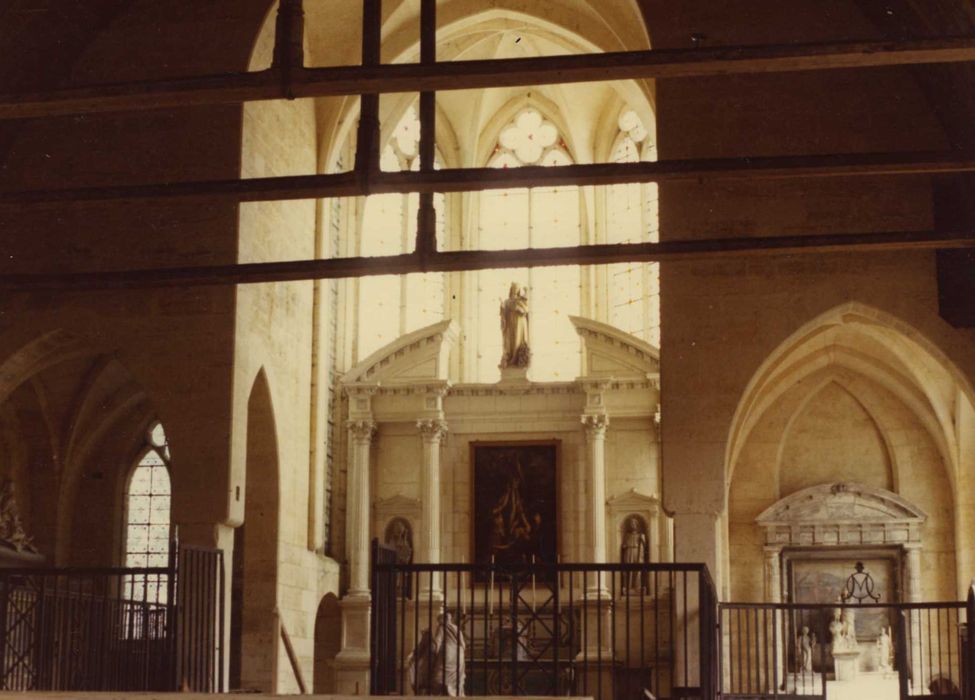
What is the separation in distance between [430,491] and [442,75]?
13.6 meters

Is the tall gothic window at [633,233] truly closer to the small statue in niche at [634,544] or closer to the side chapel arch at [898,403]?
the small statue in niche at [634,544]

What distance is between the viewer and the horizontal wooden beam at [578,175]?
436 inches

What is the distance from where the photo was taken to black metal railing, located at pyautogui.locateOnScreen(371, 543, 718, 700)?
1080 centimetres

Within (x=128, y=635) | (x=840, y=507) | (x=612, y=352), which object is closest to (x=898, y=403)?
(x=840, y=507)

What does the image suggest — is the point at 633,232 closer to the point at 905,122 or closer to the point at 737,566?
the point at 737,566

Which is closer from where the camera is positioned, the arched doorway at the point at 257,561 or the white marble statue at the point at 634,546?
the arched doorway at the point at 257,561

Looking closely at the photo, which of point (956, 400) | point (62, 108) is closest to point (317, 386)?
point (956, 400)

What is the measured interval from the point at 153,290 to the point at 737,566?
9239 millimetres

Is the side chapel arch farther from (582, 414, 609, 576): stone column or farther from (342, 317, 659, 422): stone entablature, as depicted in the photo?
(342, 317, 659, 422): stone entablature

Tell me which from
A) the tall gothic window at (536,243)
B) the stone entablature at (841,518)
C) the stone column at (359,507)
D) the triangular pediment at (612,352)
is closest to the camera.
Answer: the stone entablature at (841,518)

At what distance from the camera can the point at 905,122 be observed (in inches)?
613

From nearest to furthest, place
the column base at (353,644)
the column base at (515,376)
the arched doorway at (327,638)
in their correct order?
the column base at (353,644)
the arched doorway at (327,638)
the column base at (515,376)

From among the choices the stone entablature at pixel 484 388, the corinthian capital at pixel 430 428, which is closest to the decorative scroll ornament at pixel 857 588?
the stone entablature at pixel 484 388

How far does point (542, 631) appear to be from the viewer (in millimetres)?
22344
